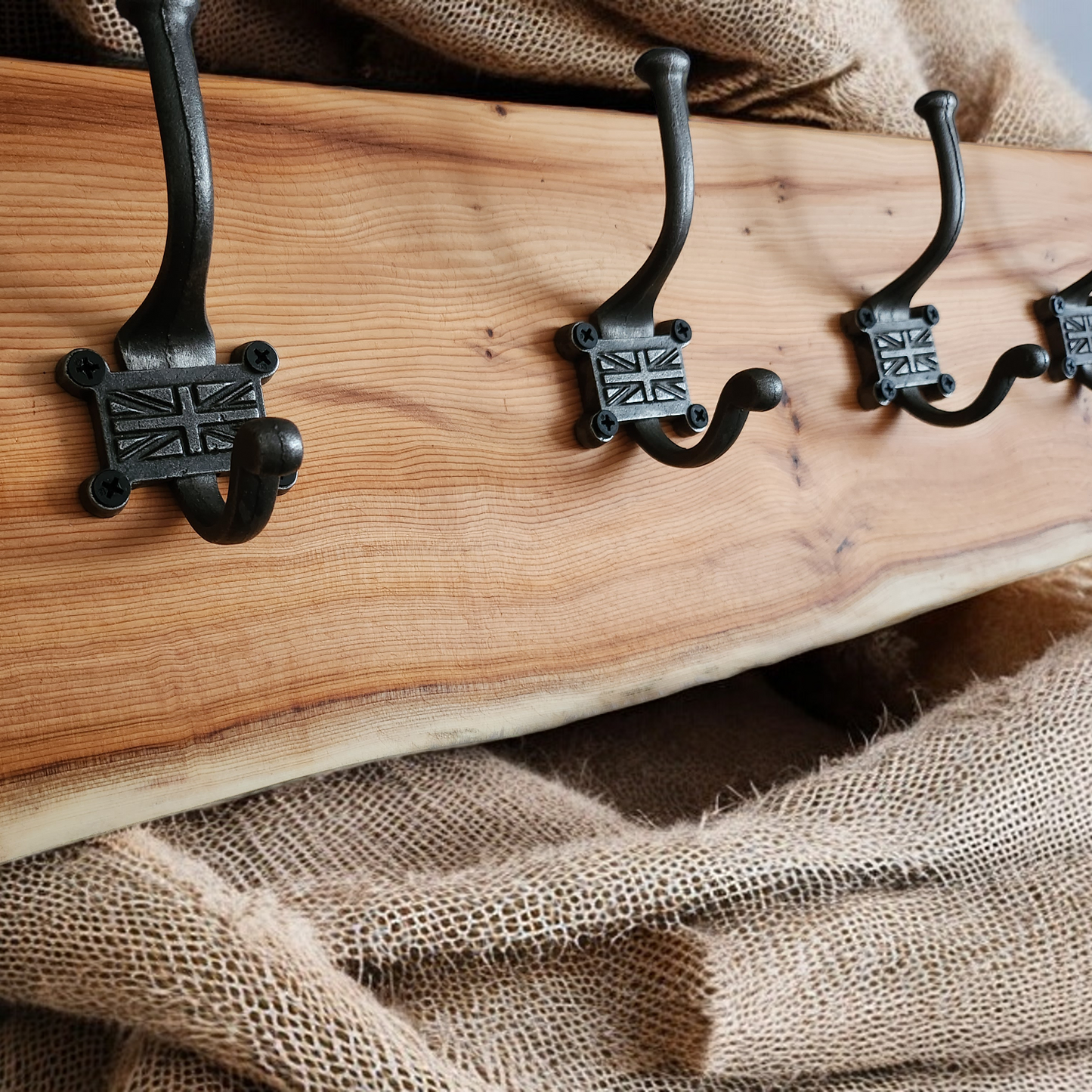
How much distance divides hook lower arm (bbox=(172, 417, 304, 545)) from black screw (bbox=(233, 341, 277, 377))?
0.05m

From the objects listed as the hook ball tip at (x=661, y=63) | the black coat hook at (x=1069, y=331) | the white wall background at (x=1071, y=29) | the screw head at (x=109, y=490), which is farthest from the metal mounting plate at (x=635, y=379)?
the white wall background at (x=1071, y=29)

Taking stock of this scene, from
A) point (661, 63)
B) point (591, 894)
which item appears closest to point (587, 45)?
point (661, 63)

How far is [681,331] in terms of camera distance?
1.95 ft

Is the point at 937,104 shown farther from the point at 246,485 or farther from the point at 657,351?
the point at 246,485

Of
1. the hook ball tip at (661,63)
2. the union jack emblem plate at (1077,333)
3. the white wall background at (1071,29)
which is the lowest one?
the union jack emblem plate at (1077,333)

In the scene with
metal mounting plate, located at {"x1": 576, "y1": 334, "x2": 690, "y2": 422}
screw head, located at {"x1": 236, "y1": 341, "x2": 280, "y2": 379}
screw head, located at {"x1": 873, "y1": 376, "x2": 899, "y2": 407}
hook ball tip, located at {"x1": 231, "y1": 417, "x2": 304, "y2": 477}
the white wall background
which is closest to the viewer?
hook ball tip, located at {"x1": 231, "y1": 417, "x2": 304, "y2": 477}

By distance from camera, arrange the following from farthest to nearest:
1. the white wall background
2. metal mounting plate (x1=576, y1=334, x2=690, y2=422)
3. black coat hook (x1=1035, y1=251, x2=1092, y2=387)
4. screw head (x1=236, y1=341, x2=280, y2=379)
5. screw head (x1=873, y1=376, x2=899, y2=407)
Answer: the white wall background → black coat hook (x1=1035, y1=251, x2=1092, y2=387) → screw head (x1=873, y1=376, x2=899, y2=407) → metal mounting plate (x1=576, y1=334, x2=690, y2=422) → screw head (x1=236, y1=341, x2=280, y2=379)

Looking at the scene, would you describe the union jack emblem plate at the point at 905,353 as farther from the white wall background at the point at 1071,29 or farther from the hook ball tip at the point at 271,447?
the white wall background at the point at 1071,29

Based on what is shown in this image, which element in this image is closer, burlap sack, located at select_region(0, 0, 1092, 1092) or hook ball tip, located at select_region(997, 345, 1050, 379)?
burlap sack, located at select_region(0, 0, 1092, 1092)

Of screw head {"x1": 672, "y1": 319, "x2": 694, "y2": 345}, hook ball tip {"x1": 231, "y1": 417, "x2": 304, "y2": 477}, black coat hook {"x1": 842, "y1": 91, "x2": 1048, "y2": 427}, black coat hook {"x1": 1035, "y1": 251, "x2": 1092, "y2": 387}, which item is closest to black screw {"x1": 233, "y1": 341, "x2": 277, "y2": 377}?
hook ball tip {"x1": 231, "y1": 417, "x2": 304, "y2": 477}

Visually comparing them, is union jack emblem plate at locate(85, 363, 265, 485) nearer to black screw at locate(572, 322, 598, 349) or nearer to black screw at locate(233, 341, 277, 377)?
black screw at locate(233, 341, 277, 377)

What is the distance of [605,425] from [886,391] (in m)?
0.22

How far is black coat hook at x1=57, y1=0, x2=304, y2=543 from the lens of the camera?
0.40 meters

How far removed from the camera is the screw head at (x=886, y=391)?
0.67 m
